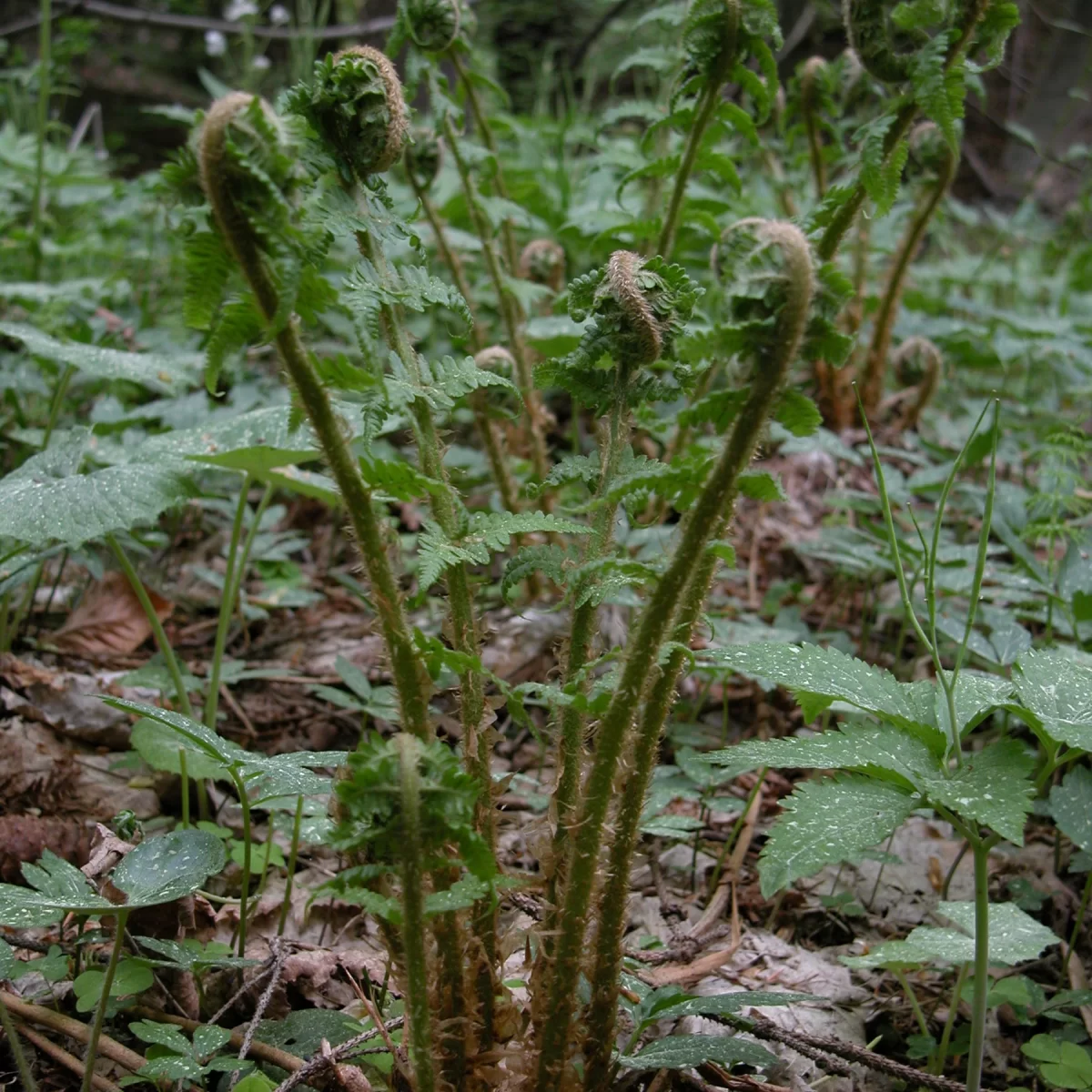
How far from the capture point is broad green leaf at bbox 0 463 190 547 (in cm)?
161

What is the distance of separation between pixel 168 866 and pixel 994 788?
106cm

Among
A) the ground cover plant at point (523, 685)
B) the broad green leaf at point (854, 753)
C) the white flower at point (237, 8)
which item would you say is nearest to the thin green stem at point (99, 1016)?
the ground cover plant at point (523, 685)

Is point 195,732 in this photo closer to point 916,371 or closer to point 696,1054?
point 696,1054

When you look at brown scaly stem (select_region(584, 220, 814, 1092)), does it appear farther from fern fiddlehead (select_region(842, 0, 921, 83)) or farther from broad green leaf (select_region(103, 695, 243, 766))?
fern fiddlehead (select_region(842, 0, 921, 83))

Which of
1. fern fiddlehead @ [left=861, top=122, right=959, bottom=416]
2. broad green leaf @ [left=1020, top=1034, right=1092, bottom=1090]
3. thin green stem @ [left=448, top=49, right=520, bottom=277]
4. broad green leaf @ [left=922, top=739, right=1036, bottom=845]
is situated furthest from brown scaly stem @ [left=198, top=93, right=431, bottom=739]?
fern fiddlehead @ [left=861, top=122, right=959, bottom=416]

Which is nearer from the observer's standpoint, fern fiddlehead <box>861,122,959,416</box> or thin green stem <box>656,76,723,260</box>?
thin green stem <box>656,76,723,260</box>

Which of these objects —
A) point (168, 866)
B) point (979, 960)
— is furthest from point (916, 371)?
point (168, 866)

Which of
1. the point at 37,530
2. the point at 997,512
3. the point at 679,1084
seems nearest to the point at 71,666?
the point at 37,530

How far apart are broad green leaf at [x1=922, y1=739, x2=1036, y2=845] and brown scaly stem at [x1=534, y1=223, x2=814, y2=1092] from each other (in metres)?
0.40

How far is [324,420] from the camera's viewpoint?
3.32 ft

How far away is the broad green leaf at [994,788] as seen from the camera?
1075mm

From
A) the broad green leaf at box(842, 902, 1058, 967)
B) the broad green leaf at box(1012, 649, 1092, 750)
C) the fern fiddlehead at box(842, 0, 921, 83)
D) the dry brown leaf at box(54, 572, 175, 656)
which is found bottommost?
the dry brown leaf at box(54, 572, 175, 656)

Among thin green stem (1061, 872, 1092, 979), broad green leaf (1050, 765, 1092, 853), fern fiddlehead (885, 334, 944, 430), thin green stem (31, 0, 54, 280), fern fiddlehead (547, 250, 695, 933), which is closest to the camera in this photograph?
fern fiddlehead (547, 250, 695, 933)

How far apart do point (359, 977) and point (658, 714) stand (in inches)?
32.0
